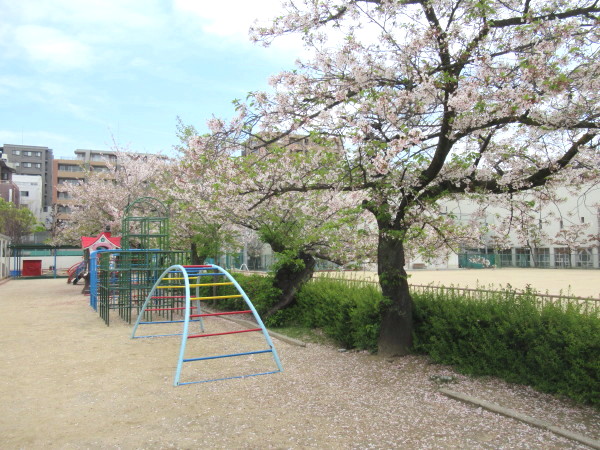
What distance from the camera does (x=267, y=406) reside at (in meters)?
4.81

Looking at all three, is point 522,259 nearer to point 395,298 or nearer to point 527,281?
point 527,281

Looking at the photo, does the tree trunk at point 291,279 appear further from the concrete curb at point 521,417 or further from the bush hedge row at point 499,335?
the concrete curb at point 521,417

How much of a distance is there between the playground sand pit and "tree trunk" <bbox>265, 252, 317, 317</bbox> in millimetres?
2342

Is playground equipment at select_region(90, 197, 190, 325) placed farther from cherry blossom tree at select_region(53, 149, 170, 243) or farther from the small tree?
the small tree

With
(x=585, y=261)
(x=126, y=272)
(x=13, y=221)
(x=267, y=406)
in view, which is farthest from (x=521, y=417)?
(x=13, y=221)

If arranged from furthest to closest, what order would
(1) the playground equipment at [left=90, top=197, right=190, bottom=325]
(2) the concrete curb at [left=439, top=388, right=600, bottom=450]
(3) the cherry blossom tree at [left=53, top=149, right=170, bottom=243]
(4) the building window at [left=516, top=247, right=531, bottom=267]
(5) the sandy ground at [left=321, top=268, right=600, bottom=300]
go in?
(4) the building window at [left=516, top=247, right=531, bottom=267] → (3) the cherry blossom tree at [left=53, top=149, right=170, bottom=243] → (5) the sandy ground at [left=321, top=268, right=600, bottom=300] → (1) the playground equipment at [left=90, top=197, right=190, bottom=325] → (2) the concrete curb at [left=439, top=388, right=600, bottom=450]

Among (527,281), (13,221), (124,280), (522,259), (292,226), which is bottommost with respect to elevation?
(527,281)

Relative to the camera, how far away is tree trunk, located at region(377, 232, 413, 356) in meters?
6.49

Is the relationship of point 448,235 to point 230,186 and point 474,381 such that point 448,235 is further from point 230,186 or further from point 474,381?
point 230,186

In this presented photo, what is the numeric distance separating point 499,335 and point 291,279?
204 inches

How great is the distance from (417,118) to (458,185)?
990mm

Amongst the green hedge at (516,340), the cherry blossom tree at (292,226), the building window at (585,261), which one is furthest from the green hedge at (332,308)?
the building window at (585,261)

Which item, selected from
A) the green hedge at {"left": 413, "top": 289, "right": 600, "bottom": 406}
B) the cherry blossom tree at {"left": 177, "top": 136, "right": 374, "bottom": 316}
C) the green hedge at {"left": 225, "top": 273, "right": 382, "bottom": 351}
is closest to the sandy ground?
the cherry blossom tree at {"left": 177, "top": 136, "right": 374, "bottom": 316}

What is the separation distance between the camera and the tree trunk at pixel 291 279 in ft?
32.2
